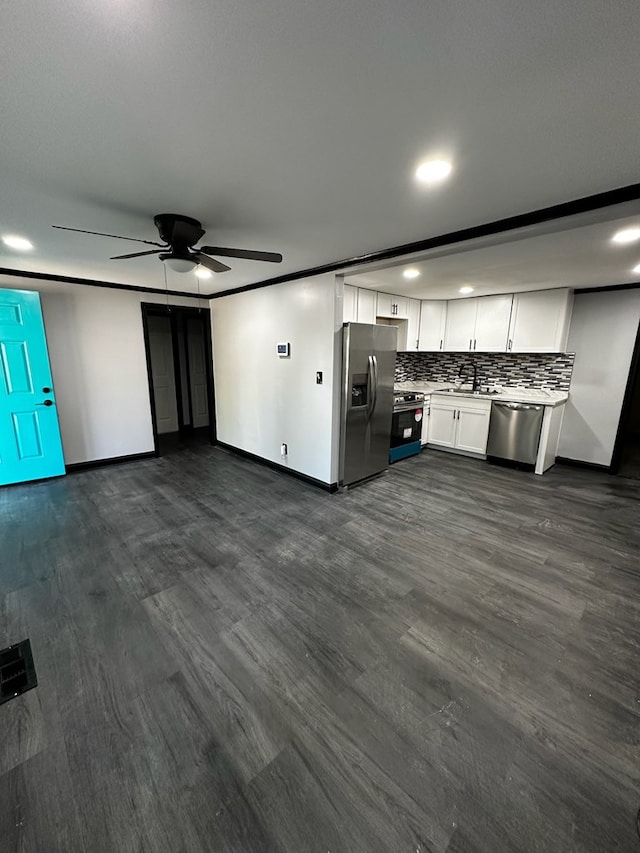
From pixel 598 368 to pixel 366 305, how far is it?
314 cm

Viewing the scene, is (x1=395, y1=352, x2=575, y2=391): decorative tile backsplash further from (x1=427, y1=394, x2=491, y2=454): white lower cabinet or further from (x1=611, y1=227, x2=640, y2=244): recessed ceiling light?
(x1=611, y1=227, x2=640, y2=244): recessed ceiling light

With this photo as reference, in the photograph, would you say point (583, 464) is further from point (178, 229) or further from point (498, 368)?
point (178, 229)

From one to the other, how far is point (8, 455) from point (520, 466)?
6282 millimetres

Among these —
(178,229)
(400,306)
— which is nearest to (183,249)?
(178,229)

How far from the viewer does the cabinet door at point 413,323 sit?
5078 millimetres

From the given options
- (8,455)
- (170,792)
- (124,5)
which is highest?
(124,5)

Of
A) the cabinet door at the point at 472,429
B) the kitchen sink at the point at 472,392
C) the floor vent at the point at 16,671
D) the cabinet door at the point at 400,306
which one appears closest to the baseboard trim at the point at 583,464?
the cabinet door at the point at 472,429

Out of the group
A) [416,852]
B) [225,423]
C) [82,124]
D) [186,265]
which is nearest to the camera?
[416,852]

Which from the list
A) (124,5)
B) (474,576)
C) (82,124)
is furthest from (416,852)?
(82,124)

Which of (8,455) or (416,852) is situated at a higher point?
(8,455)

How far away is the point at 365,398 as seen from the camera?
382 cm

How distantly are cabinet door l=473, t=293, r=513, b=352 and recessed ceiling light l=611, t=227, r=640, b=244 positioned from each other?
7.18ft

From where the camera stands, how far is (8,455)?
151 inches

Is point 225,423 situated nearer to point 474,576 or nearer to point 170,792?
point 474,576
